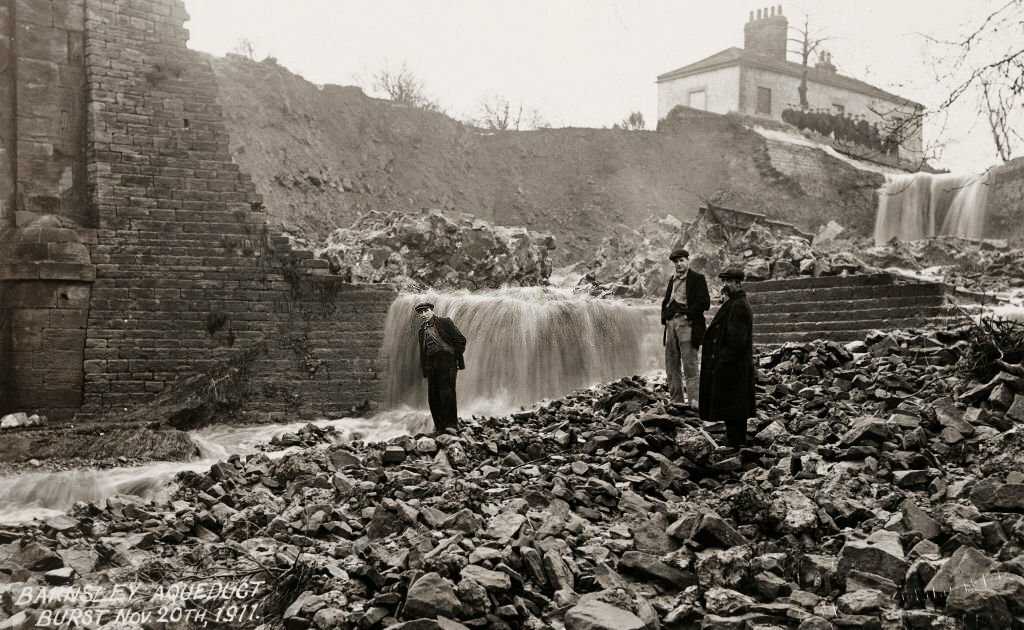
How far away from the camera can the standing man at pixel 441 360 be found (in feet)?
30.8

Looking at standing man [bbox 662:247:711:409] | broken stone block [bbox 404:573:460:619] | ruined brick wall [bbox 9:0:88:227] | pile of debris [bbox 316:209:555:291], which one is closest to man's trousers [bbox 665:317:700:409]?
standing man [bbox 662:247:711:409]

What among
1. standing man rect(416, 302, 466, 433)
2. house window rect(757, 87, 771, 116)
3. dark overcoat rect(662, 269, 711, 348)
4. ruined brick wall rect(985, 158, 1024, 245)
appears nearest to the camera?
dark overcoat rect(662, 269, 711, 348)

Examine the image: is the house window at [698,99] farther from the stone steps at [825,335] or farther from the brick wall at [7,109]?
the brick wall at [7,109]

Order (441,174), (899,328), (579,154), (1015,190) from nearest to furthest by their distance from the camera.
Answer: (899,328), (1015,190), (441,174), (579,154)

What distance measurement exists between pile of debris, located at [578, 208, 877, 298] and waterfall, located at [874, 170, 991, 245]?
7853 mm

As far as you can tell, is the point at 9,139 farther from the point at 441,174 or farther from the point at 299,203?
the point at 441,174

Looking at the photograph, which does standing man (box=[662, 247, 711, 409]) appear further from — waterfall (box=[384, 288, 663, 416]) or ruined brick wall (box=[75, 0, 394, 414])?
ruined brick wall (box=[75, 0, 394, 414])

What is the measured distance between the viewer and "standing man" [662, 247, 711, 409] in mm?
8469

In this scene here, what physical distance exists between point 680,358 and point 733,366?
1.68m

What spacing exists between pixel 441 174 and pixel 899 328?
72.1 feet

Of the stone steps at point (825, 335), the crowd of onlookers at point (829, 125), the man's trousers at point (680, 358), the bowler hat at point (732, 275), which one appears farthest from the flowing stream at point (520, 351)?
the crowd of onlookers at point (829, 125)

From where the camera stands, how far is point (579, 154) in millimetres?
33750

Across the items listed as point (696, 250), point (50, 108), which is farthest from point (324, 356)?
point (696, 250)

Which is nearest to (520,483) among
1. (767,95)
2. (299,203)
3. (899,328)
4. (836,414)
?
(836,414)
